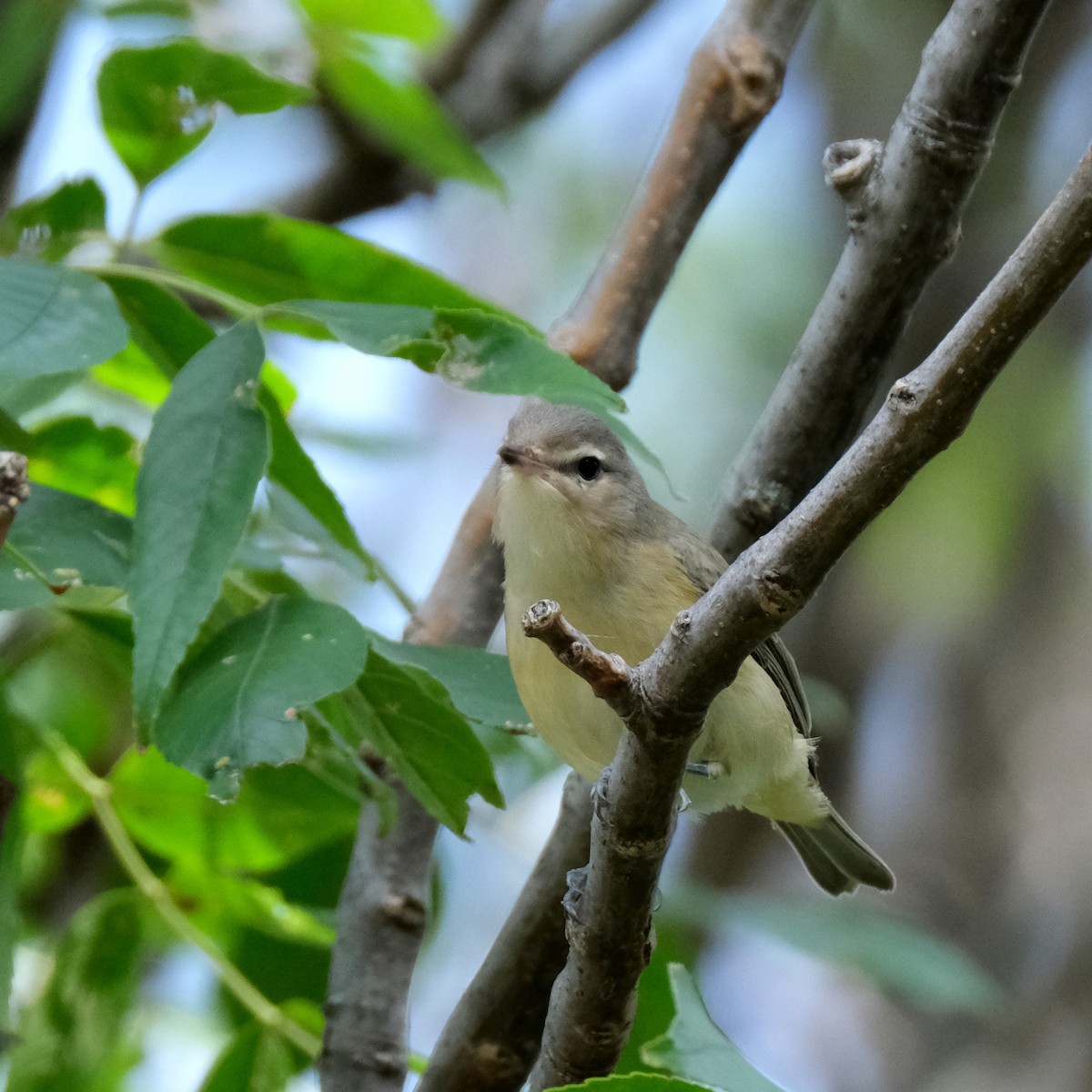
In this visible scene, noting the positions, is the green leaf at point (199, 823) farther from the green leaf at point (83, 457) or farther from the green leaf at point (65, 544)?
the green leaf at point (65, 544)

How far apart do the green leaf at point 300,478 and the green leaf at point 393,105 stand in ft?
3.95

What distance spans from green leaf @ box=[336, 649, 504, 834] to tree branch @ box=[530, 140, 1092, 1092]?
279 mm

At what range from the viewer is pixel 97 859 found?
334 centimetres

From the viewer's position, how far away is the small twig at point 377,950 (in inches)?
95.4

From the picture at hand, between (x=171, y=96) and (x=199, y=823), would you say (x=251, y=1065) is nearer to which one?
(x=199, y=823)

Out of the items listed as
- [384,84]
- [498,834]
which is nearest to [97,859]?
[498,834]

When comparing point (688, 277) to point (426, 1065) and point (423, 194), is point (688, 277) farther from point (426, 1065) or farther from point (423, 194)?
point (426, 1065)

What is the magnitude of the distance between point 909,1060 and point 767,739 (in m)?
3.56

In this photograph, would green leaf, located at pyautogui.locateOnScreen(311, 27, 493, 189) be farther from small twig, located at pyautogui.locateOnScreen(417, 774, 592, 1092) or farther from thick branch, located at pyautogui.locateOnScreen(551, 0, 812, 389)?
small twig, located at pyautogui.locateOnScreen(417, 774, 592, 1092)

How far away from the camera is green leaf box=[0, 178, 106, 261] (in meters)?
2.27

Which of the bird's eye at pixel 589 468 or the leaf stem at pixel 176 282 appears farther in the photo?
the bird's eye at pixel 589 468

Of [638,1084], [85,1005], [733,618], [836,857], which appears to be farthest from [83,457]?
[836,857]

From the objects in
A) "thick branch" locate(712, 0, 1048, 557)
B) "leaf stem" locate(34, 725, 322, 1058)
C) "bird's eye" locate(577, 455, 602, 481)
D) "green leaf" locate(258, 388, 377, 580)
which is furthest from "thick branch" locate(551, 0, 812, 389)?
"leaf stem" locate(34, 725, 322, 1058)

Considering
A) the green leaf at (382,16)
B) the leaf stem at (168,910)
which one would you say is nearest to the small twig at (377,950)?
Result: the leaf stem at (168,910)
